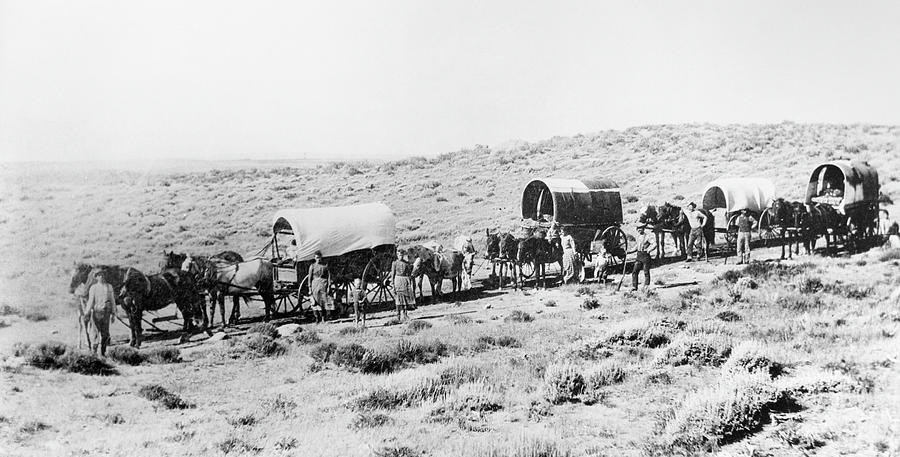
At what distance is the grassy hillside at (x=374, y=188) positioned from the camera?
8.73 m

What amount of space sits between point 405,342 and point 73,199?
6.57 metres

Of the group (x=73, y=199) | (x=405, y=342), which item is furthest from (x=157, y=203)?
(x=405, y=342)

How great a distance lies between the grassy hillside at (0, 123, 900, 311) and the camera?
8734mm

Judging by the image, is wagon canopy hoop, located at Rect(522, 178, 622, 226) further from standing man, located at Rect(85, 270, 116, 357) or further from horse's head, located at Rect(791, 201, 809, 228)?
standing man, located at Rect(85, 270, 116, 357)

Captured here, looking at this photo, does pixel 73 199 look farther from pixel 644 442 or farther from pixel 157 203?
pixel 644 442

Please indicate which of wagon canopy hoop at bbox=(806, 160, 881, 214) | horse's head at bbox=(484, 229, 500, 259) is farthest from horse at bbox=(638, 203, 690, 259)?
horse's head at bbox=(484, 229, 500, 259)

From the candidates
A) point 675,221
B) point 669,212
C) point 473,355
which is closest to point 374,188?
point 473,355

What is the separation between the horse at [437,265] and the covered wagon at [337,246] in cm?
62

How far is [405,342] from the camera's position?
7633 mm

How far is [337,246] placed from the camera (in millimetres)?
9273

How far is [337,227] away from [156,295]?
284cm

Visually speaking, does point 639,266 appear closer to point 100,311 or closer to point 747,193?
point 747,193

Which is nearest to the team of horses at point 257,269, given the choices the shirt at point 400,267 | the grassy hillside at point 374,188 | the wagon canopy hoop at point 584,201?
the shirt at point 400,267

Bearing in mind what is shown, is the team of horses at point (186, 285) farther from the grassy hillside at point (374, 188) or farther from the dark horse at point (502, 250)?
the dark horse at point (502, 250)
